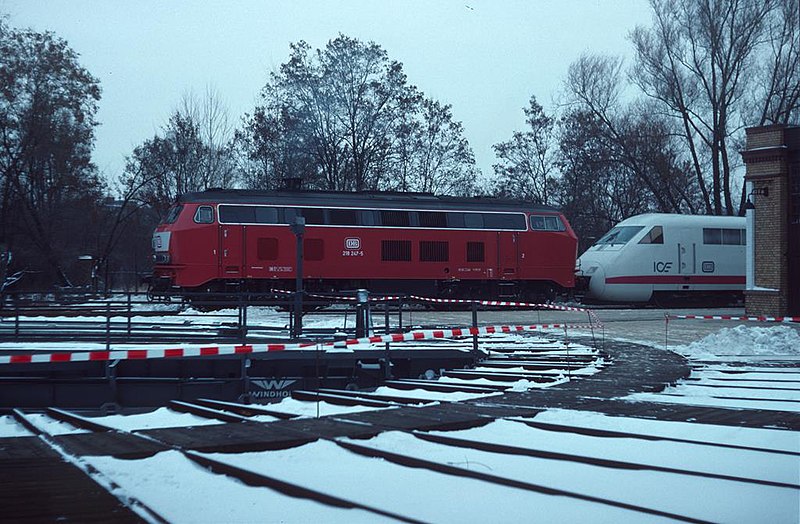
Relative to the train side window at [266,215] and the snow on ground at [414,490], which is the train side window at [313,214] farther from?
the snow on ground at [414,490]

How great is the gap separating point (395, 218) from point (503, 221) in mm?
4051

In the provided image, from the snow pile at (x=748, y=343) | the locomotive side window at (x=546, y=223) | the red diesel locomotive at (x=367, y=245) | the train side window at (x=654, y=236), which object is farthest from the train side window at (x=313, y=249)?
the snow pile at (x=748, y=343)

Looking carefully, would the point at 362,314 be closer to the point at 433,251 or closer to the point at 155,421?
the point at 155,421

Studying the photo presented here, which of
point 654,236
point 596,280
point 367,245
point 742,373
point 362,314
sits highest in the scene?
point 654,236

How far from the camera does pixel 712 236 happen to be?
32.8 metres

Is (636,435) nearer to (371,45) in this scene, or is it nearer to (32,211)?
(371,45)

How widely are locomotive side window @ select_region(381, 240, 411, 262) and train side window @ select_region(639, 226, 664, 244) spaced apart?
9.03 meters

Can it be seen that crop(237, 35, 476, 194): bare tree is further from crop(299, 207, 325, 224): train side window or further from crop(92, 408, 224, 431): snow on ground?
crop(92, 408, 224, 431): snow on ground

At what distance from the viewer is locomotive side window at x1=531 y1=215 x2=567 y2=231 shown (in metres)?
30.4

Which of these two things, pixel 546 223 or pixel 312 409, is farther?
pixel 546 223

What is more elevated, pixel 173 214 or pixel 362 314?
pixel 173 214

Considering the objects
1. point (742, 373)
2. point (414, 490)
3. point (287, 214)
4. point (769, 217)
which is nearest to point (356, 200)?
point (287, 214)

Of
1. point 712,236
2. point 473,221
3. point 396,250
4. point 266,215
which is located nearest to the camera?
point 266,215

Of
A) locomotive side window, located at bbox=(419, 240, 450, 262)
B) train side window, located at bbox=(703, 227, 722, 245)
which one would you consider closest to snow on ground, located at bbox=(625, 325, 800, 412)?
locomotive side window, located at bbox=(419, 240, 450, 262)
